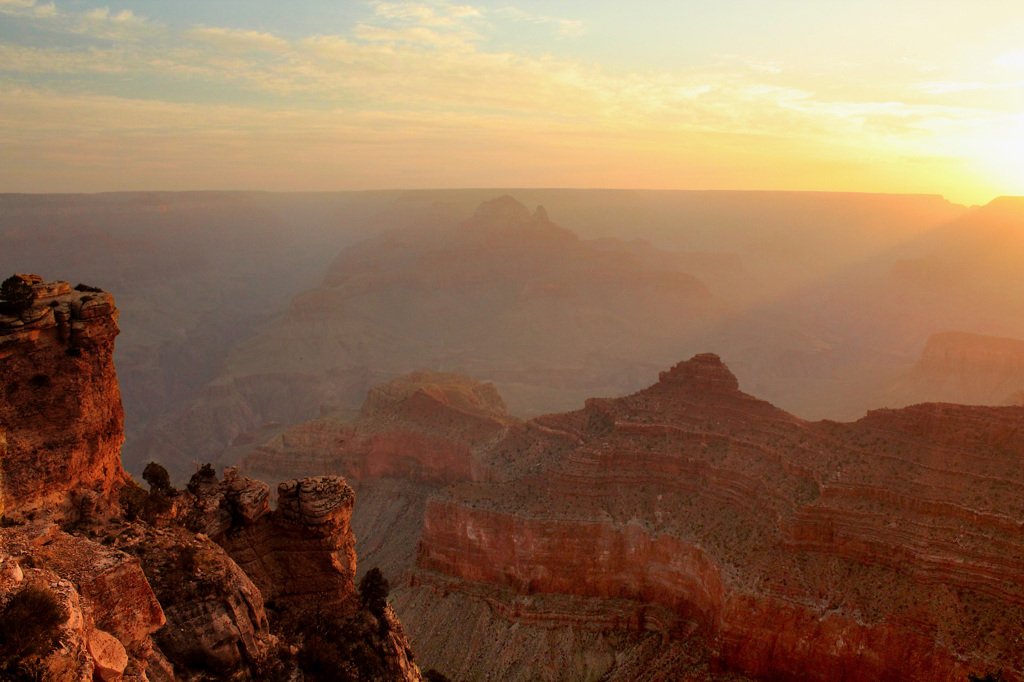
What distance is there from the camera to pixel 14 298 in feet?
58.8

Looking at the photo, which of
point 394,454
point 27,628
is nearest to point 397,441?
point 394,454

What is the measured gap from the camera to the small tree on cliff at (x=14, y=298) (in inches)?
703

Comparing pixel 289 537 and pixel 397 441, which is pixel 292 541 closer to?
pixel 289 537

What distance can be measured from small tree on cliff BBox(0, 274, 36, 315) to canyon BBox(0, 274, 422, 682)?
10cm

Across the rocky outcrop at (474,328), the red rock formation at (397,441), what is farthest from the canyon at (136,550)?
the rocky outcrop at (474,328)

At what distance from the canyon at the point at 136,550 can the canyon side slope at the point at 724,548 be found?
689 inches

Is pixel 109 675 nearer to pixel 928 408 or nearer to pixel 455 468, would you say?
pixel 928 408

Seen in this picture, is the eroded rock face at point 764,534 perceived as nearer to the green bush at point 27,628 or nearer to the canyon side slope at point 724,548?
the canyon side slope at point 724,548

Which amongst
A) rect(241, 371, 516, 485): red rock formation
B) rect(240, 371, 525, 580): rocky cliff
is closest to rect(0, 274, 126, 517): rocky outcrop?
rect(240, 371, 525, 580): rocky cliff

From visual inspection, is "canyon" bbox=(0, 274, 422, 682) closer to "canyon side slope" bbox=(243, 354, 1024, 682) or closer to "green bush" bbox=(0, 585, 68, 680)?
"green bush" bbox=(0, 585, 68, 680)

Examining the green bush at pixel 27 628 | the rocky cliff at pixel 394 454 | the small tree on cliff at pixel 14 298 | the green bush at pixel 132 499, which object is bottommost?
the rocky cliff at pixel 394 454

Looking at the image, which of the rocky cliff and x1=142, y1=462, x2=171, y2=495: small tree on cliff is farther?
the rocky cliff

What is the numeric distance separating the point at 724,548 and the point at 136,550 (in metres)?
26.7

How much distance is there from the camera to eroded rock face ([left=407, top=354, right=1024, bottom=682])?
29.2 metres
